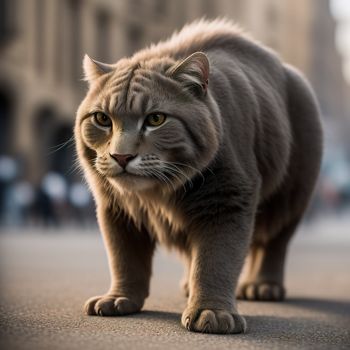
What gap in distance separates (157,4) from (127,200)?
32.0 metres

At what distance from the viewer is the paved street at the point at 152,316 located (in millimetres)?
3502

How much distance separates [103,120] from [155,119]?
285mm

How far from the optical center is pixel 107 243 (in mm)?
4473

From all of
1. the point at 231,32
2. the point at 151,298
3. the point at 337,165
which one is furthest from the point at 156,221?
the point at 337,165

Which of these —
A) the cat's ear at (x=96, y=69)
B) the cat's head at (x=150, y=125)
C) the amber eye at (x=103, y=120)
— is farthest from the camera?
the cat's ear at (x=96, y=69)

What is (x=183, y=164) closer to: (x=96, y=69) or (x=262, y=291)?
(x=96, y=69)

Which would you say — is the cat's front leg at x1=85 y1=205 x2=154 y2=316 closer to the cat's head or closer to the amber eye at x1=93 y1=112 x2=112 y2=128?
the cat's head

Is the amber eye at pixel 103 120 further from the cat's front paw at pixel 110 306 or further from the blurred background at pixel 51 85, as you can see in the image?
the blurred background at pixel 51 85

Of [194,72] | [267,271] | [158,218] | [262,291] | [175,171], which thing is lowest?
[262,291]

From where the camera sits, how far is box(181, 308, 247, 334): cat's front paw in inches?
148

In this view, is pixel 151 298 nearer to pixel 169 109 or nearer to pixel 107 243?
pixel 107 243

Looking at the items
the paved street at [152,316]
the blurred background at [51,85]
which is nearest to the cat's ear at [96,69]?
the paved street at [152,316]

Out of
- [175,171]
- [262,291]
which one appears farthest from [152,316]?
[262,291]

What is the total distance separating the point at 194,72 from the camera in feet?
13.5
